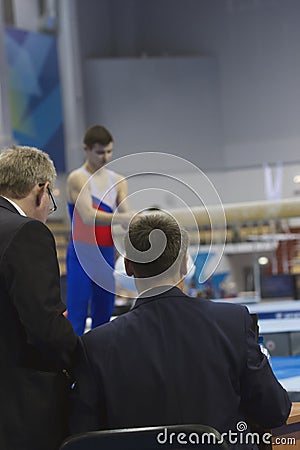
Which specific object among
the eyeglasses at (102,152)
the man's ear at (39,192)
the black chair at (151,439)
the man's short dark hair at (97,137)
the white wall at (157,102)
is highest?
the man's ear at (39,192)

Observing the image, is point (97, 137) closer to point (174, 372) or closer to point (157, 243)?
point (157, 243)

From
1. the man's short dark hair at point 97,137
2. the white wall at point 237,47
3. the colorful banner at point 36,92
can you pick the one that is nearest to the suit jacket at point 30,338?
the man's short dark hair at point 97,137

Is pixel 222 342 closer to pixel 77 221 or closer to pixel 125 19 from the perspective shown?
pixel 77 221

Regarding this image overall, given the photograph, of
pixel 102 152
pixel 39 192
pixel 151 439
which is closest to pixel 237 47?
pixel 102 152

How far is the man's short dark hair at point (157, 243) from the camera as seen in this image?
214 cm

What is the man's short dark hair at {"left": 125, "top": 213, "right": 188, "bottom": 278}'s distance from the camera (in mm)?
2138

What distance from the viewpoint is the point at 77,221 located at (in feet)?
15.4

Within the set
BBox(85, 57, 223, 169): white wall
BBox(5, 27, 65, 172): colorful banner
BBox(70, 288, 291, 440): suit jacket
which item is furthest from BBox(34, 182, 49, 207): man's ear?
BBox(85, 57, 223, 169): white wall

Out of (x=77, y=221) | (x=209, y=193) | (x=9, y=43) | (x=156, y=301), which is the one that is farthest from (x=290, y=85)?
(x=156, y=301)

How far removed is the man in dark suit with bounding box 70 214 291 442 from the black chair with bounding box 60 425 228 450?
0.19 metres

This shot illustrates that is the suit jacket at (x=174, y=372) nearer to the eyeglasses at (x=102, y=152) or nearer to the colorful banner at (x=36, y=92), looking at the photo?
the eyeglasses at (x=102, y=152)

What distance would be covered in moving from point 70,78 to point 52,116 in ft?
3.04

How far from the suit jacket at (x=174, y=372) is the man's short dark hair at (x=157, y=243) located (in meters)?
0.08

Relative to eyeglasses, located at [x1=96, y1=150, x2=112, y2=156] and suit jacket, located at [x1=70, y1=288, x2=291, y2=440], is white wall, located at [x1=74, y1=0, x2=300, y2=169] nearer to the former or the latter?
eyeglasses, located at [x1=96, y1=150, x2=112, y2=156]
